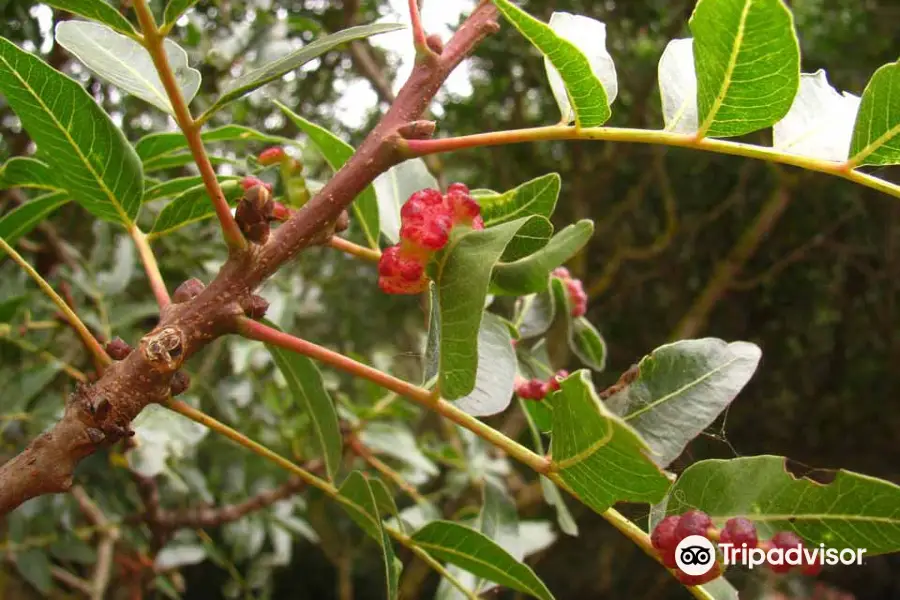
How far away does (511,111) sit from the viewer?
282 centimetres

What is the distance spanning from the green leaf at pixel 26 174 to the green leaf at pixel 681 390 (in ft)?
1.56

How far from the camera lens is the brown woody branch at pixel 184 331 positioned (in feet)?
1.58

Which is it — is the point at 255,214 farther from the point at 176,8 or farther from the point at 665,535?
the point at 665,535

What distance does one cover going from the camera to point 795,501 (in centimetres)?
45

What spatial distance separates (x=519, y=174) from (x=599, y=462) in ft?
8.11

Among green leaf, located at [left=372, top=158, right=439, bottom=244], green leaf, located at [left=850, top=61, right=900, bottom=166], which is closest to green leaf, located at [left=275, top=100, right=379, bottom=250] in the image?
green leaf, located at [left=372, top=158, right=439, bottom=244]

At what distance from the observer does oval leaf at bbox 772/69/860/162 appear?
49 centimetres

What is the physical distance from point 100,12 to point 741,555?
0.47 meters

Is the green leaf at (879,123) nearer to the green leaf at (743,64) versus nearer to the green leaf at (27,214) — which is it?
the green leaf at (743,64)

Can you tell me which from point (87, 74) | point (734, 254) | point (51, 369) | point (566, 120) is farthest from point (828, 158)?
point (734, 254)

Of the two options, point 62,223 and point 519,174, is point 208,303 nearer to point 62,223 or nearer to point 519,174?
point 62,223

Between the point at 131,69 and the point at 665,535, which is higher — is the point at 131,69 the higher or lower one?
the higher one

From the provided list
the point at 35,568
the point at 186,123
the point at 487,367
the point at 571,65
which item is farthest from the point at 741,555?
the point at 35,568

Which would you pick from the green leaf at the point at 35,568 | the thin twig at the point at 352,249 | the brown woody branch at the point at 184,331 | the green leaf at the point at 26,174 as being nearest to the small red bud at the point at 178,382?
the brown woody branch at the point at 184,331
